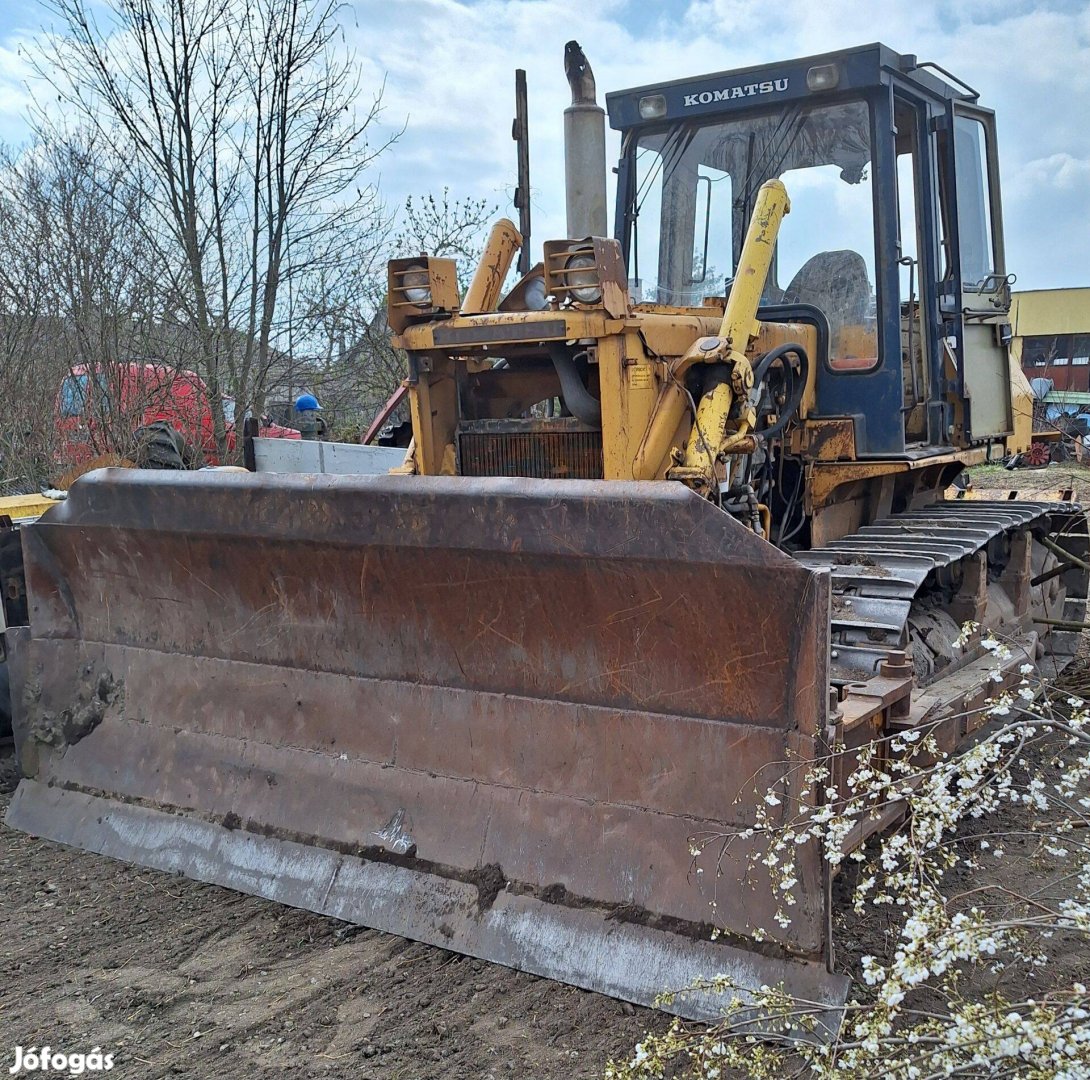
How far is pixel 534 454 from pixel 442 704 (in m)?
1.30

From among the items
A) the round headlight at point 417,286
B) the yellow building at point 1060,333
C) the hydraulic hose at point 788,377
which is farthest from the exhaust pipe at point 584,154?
the yellow building at point 1060,333

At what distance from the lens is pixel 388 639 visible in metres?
3.80

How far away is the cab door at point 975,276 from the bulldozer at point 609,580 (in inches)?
1.1

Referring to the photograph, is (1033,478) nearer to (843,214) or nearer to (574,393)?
(843,214)

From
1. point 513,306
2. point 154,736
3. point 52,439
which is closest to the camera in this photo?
point 154,736

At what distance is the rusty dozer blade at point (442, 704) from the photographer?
10.3ft

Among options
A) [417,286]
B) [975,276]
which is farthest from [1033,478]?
[417,286]

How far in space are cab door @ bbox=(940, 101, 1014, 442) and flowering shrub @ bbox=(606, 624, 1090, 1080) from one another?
2.72 metres

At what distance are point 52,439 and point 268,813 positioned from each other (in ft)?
22.1

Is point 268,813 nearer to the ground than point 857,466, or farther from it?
nearer to the ground

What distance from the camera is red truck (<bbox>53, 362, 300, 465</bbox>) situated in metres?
9.64

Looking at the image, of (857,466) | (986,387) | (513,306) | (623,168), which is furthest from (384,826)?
(986,387)

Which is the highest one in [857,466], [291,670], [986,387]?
[986,387]

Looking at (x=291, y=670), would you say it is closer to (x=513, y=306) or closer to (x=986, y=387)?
(x=513, y=306)
